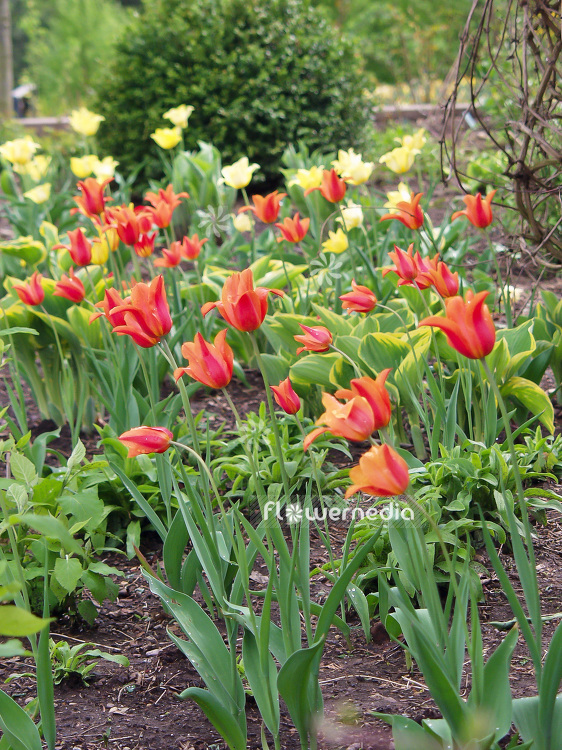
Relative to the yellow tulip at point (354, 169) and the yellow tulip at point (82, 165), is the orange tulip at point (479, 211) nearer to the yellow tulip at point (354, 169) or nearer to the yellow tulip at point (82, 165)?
the yellow tulip at point (354, 169)

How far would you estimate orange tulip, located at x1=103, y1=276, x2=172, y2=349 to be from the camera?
1.23m

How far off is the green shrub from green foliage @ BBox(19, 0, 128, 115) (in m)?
6.02

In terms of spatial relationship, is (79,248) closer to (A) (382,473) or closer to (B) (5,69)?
(A) (382,473)

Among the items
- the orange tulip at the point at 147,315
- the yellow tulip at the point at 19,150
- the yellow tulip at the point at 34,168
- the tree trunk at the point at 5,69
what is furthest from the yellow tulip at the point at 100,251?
the tree trunk at the point at 5,69

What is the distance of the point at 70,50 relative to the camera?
1416cm

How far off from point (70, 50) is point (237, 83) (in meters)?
10.4

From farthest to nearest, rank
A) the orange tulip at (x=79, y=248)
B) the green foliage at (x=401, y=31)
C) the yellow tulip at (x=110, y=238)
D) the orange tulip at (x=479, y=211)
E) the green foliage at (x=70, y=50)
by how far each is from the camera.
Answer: the green foliage at (x=401, y=31) < the green foliage at (x=70, y=50) < the yellow tulip at (x=110, y=238) < the orange tulip at (x=79, y=248) < the orange tulip at (x=479, y=211)

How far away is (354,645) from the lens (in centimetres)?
152

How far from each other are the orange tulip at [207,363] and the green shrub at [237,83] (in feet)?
14.7

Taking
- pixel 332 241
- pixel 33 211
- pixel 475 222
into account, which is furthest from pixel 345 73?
pixel 475 222

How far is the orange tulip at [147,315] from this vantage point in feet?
4.02

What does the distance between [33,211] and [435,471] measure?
3.36 meters

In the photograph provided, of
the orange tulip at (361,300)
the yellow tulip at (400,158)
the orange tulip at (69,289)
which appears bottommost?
the orange tulip at (69,289)

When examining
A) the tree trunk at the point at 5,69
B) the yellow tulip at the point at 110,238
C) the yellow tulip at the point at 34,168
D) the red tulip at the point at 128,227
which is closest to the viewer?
the red tulip at the point at 128,227
